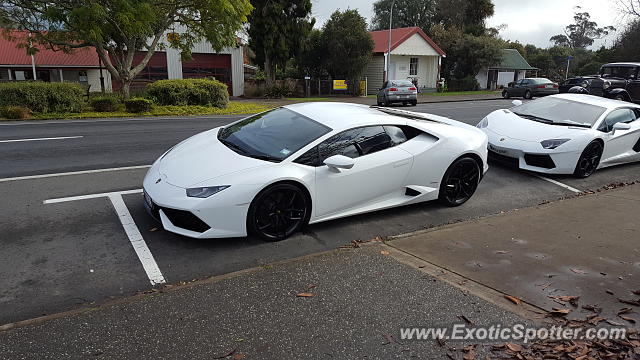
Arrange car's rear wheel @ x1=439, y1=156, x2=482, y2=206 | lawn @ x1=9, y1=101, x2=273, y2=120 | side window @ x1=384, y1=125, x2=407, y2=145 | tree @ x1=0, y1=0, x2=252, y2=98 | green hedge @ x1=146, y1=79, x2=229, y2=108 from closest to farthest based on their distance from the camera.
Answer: side window @ x1=384, y1=125, x2=407, y2=145 < car's rear wheel @ x1=439, y1=156, x2=482, y2=206 < lawn @ x1=9, y1=101, x2=273, y2=120 < tree @ x1=0, y1=0, x2=252, y2=98 < green hedge @ x1=146, y1=79, x2=229, y2=108

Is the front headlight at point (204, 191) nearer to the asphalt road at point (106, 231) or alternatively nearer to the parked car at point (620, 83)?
the asphalt road at point (106, 231)

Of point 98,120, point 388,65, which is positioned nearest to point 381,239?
point 98,120

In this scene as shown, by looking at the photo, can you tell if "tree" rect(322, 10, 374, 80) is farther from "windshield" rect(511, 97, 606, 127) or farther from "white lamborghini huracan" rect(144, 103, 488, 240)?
"white lamborghini huracan" rect(144, 103, 488, 240)

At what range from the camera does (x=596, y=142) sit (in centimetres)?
802

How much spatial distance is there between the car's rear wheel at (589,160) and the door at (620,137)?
20 cm

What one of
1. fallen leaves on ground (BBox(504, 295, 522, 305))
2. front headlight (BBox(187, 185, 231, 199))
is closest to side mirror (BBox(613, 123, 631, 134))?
fallen leaves on ground (BBox(504, 295, 522, 305))

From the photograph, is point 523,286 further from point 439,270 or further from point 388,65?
point 388,65

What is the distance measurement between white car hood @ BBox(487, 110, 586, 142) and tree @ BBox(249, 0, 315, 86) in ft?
74.9

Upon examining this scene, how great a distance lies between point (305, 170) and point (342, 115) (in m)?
1.13

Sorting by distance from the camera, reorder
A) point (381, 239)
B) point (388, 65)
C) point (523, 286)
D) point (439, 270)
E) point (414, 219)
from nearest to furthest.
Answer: point (523, 286) < point (439, 270) < point (381, 239) < point (414, 219) < point (388, 65)

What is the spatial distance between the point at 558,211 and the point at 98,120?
13.8 meters

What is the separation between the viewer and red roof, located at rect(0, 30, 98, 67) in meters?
31.5

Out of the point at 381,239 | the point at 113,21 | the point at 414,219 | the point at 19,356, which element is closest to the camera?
the point at 19,356

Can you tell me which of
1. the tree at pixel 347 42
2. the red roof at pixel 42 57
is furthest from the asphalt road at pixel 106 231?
the red roof at pixel 42 57
